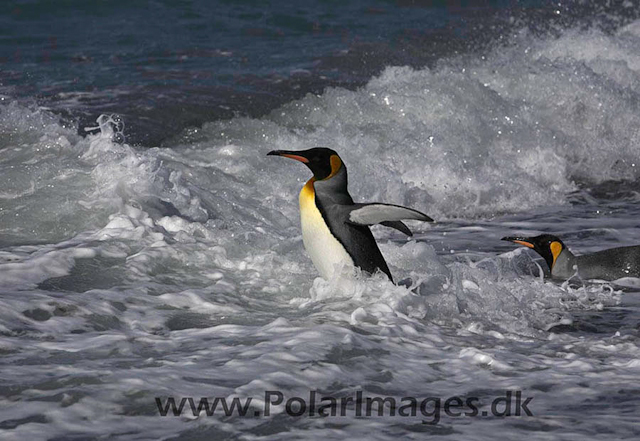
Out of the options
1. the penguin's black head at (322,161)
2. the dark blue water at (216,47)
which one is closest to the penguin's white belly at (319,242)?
the penguin's black head at (322,161)

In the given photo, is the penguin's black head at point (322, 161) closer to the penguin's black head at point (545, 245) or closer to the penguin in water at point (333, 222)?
the penguin in water at point (333, 222)

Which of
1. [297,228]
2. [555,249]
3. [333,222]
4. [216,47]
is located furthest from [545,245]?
[216,47]

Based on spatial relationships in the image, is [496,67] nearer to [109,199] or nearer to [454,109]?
[454,109]

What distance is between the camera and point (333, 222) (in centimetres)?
570

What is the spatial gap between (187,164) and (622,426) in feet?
17.0

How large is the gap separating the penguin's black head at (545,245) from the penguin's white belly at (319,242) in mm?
1661

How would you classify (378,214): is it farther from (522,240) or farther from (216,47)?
(216,47)

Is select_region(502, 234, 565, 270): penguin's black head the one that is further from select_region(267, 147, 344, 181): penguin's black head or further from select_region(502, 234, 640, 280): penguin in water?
select_region(267, 147, 344, 181): penguin's black head

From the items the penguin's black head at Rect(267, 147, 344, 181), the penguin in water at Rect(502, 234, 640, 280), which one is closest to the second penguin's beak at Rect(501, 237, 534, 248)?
the penguin in water at Rect(502, 234, 640, 280)

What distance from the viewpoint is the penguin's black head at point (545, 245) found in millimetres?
6730

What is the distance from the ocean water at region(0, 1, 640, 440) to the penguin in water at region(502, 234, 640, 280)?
0.44 ft

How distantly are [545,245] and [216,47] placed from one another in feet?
27.3

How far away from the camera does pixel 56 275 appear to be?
206 inches

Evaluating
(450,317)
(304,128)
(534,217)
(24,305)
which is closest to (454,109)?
(304,128)
